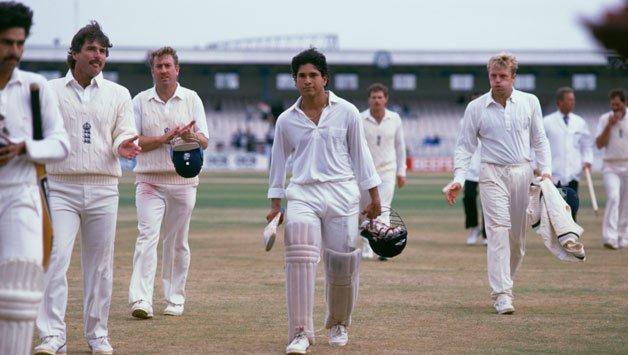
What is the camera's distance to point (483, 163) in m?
11.1

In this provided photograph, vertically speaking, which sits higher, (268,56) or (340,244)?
(340,244)

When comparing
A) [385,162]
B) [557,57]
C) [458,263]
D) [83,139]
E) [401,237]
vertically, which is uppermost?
[83,139]

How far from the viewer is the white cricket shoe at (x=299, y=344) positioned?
8.19 m

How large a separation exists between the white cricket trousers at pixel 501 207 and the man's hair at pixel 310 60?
10.0ft

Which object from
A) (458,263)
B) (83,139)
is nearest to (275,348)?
(83,139)

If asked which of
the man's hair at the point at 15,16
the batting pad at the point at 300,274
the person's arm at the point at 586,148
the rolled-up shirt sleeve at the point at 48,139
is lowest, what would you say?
the person's arm at the point at 586,148

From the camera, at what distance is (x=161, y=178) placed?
413 inches

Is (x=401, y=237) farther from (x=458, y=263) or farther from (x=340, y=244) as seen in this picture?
(x=458, y=263)

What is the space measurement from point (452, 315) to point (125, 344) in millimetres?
3320

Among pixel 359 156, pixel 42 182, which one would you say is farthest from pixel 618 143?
pixel 42 182

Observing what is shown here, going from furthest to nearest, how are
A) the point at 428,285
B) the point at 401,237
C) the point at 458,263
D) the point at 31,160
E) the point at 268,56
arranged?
the point at 268,56, the point at 458,263, the point at 428,285, the point at 401,237, the point at 31,160

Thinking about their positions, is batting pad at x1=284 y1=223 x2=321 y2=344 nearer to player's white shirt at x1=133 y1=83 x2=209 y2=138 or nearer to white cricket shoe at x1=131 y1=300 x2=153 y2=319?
white cricket shoe at x1=131 y1=300 x2=153 y2=319

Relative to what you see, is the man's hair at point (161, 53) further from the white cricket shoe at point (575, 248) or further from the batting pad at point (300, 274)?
the white cricket shoe at point (575, 248)

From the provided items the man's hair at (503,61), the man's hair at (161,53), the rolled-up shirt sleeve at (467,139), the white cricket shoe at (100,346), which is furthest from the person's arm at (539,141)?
the white cricket shoe at (100,346)
